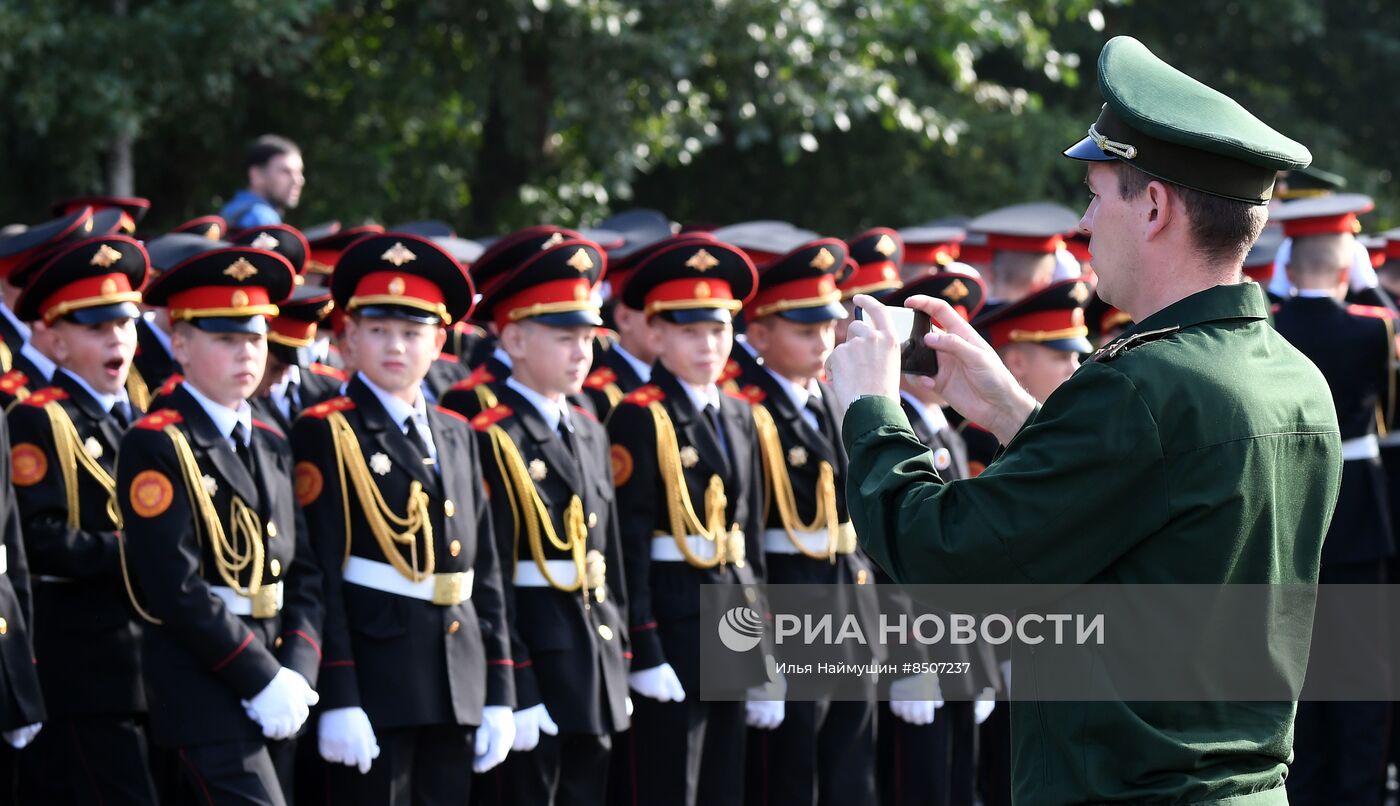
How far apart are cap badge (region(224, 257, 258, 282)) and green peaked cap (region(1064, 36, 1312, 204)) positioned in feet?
10.2

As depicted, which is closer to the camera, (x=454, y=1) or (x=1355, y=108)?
(x=454, y=1)

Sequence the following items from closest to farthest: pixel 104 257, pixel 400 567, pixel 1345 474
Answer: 1. pixel 400 567
2. pixel 104 257
3. pixel 1345 474

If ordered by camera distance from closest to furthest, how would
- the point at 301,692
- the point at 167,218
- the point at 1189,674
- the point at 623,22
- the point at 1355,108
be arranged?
the point at 1189,674
the point at 301,692
the point at 623,22
the point at 167,218
the point at 1355,108

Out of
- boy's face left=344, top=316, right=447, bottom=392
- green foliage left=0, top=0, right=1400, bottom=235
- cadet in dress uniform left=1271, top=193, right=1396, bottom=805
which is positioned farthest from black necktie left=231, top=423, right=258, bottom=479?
green foliage left=0, top=0, right=1400, bottom=235

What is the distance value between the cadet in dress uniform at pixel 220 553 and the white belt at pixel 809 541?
74.1 inches

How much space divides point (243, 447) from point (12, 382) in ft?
3.65

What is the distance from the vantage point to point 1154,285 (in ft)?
9.23

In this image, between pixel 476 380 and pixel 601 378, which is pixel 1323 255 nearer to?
pixel 601 378

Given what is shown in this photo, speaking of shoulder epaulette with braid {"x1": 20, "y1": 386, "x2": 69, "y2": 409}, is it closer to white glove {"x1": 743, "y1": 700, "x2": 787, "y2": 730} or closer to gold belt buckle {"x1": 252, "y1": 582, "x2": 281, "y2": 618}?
gold belt buckle {"x1": 252, "y1": 582, "x2": 281, "y2": 618}

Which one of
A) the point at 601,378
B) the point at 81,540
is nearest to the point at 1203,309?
the point at 81,540

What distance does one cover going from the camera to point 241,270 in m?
5.28

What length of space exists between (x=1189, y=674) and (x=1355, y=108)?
1648cm

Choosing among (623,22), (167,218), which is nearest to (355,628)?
(623,22)

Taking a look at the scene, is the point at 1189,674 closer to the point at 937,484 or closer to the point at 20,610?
the point at 937,484
